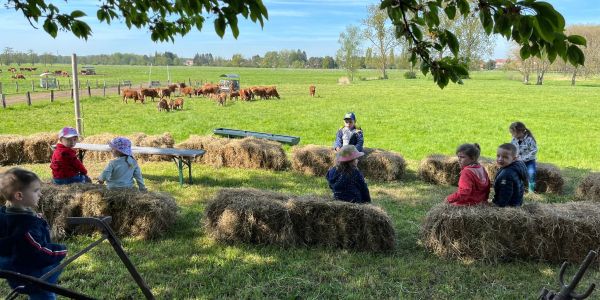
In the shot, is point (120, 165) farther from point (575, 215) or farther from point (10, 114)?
point (10, 114)

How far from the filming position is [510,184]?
545 centimetres

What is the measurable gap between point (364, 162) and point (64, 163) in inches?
233

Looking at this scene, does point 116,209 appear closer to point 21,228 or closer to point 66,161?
point 66,161

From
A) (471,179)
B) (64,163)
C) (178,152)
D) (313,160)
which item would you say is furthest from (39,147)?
(471,179)

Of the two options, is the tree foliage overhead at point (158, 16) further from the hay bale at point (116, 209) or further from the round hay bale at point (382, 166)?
the round hay bale at point (382, 166)

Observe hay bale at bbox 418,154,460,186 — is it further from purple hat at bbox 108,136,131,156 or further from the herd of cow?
the herd of cow

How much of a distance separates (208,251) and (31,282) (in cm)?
407

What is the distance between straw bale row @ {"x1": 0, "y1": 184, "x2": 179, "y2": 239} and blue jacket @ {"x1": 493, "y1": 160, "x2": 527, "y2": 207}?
444cm

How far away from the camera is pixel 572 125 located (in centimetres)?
1931

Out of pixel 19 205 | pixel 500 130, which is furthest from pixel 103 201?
pixel 500 130

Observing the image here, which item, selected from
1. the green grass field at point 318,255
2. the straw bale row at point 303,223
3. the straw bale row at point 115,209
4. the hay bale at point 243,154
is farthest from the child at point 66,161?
the hay bale at point 243,154

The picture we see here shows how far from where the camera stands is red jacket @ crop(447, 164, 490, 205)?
5332 millimetres

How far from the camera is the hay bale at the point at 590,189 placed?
7660mm

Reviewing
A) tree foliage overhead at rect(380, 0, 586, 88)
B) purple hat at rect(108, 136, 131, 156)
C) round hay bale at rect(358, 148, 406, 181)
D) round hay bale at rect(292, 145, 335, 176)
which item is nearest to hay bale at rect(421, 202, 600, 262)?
tree foliage overhead at rect(380, 0, 586, 88)
